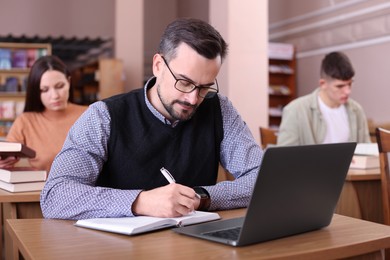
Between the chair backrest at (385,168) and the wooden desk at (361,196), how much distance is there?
1.72 ft

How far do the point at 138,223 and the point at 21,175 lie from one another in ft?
3.47

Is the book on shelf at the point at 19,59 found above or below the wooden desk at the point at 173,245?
above

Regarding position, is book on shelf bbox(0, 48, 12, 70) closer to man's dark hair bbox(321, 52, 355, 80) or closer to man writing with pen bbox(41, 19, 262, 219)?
man's dark hair bbox(321, 52, 355, 80)

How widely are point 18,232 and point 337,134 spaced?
2980 millimetres

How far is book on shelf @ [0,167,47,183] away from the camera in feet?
7.58

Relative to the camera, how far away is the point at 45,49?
881 cm

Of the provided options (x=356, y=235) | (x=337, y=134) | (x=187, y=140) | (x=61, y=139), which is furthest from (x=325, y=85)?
(x=356, y=235)

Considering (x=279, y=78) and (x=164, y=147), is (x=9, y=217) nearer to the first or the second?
(x=164, y=147)

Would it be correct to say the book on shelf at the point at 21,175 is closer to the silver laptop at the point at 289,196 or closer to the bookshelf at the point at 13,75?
the silver laptop at the point at 289,196

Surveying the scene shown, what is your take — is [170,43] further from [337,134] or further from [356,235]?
[337,134]

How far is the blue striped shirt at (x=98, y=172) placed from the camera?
5.25 feet

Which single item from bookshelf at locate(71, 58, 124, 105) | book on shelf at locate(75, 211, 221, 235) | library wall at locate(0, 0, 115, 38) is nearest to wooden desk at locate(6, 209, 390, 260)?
book on shelf at locate(75, 211, 221, 235)

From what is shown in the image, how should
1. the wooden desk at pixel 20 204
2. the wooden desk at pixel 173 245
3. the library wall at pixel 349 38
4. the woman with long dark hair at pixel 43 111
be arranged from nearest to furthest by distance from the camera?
the wooden desk at pixel 173 245 → the wooden desk at pixel 20 204 → the woman with long dark hair at pixel 43 111 → the library wall at pixel 349 38

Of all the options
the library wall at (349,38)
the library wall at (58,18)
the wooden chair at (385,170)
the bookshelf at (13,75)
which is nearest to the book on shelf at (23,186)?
the wooden chair at (385,170)
